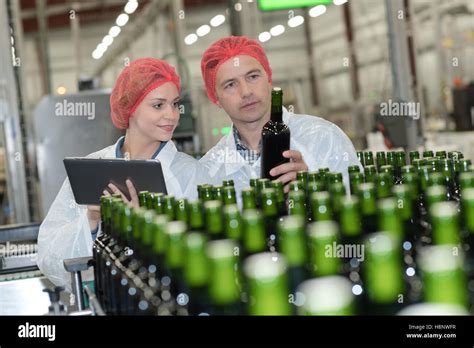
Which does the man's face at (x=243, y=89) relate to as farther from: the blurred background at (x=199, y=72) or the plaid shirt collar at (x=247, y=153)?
the blurred background at (x=199, y=72)

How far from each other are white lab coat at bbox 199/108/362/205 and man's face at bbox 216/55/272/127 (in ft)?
0.35

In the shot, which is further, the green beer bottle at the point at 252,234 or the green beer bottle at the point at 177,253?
the green beer bottle at the point at 252,234

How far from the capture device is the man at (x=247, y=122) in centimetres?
218

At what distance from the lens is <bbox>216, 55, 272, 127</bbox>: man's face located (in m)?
2.16

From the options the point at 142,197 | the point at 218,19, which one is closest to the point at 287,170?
the point at 142,197

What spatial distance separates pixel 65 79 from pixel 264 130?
14.2 meters

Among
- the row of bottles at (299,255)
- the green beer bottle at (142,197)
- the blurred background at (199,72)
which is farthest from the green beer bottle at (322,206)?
the blurred background at (199,72)

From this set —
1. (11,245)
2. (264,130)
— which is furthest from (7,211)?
(264,130)

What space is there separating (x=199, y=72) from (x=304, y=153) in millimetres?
11186

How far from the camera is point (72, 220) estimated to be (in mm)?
2057

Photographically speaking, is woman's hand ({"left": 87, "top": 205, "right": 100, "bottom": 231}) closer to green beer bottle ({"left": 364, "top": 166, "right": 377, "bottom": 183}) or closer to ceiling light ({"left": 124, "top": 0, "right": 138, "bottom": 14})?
green beer bottle ({"left": 364, "top": 166, "right": 377, "bottom": 183})

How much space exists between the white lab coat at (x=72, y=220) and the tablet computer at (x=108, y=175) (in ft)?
0.40

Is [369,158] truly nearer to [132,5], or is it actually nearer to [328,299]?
[328,299]
